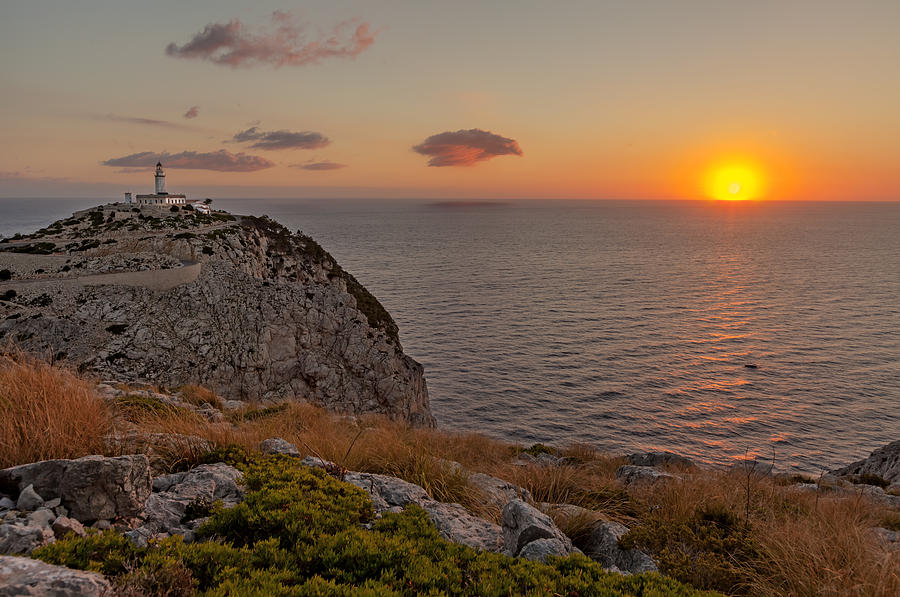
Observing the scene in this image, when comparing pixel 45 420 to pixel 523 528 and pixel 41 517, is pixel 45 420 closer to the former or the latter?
pixel 41 517

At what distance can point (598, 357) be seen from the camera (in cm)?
4919

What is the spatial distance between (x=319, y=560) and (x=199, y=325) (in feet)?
120

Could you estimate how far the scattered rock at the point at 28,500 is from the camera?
4.25 metres

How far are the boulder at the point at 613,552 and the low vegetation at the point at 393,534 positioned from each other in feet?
0.48

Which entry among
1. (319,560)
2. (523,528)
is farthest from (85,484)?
(523,528)

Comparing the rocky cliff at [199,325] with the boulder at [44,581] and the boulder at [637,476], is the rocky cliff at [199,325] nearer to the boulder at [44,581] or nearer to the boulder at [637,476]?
the boulder at [637,476]

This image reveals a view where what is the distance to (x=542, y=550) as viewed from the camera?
4.93 meters

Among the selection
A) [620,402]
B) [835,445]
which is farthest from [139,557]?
[835,445]

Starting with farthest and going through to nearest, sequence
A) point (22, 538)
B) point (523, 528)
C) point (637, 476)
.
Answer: point (637, 476) < point (523, 528) < point (22, 538)

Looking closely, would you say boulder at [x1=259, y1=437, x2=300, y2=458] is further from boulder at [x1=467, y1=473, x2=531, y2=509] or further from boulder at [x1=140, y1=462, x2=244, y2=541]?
boulder at [x1=467, y1=473, x2=531, y2=509]

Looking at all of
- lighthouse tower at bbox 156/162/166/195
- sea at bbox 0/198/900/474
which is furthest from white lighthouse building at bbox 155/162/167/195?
sea at bbox 0/198/900/474

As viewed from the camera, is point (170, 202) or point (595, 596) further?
point (170, 202)

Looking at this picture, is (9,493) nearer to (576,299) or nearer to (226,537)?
(226,537)

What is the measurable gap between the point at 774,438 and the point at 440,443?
3529cm
